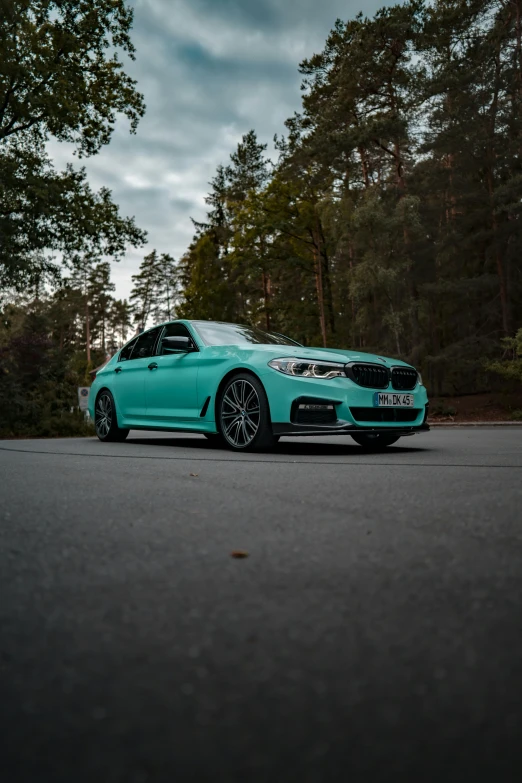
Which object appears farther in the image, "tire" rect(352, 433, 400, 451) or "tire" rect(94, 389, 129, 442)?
"tire" rect(94, 389, 129, 442)

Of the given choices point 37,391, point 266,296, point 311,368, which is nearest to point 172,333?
point 311,368

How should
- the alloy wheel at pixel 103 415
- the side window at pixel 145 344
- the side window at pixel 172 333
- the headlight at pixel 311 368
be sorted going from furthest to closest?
the alloy wheel at pixel 103 415 < the side window at pixel 145 344 < the side window at pixel 172 333 < the headlight at pixel 311 368

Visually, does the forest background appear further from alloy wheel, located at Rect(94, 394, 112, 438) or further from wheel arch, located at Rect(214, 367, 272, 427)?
wheel arch, located at Rect(214, 367, 272, 427)

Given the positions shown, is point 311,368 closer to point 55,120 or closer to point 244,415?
point 244,415

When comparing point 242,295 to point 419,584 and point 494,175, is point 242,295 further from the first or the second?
point 419,584

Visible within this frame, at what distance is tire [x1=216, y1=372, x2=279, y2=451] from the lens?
291 inches

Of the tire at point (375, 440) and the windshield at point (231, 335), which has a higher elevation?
the windshield at point (231, 335)

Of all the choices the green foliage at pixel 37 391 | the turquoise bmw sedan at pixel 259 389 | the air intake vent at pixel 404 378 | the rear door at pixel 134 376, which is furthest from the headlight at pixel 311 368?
the green foliage at pixel 37 391

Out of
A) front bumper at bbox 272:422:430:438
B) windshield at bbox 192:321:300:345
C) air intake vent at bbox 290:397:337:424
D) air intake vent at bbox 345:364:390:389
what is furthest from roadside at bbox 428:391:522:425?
air intake vent at bbox 290:397:337:424

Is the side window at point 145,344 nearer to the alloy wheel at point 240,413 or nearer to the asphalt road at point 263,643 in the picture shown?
the alloy wheel at point 240,413

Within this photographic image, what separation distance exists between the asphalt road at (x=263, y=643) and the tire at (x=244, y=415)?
144 inches

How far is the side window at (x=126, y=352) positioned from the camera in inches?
399

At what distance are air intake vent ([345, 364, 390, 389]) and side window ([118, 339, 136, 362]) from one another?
3.83 metres

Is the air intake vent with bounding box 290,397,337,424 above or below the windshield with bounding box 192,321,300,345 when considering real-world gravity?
below
